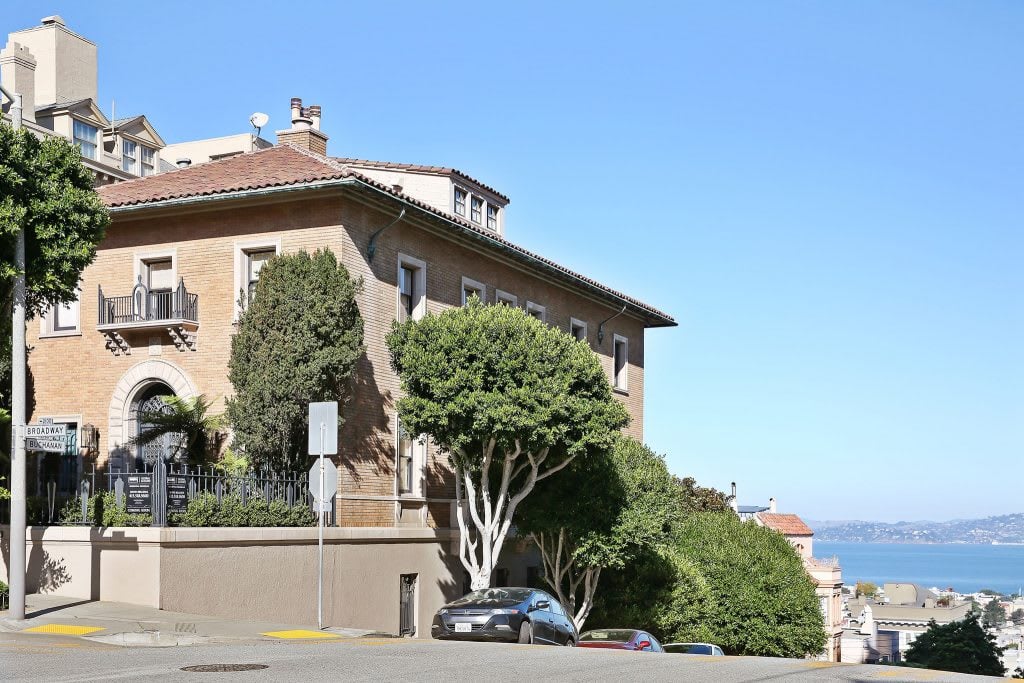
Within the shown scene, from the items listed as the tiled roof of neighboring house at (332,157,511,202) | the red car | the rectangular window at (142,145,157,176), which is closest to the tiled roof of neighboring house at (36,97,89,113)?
the rectangular window at (142,145,157,176)

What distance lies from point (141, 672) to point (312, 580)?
1259cm

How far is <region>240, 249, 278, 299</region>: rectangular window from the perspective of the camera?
2941 centimetres

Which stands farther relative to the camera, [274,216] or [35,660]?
[274,216]

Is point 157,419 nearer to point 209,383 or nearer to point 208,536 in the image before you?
point 209,383

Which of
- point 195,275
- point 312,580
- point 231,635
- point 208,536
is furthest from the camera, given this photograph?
point 195,275

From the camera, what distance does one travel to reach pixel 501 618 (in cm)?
2175

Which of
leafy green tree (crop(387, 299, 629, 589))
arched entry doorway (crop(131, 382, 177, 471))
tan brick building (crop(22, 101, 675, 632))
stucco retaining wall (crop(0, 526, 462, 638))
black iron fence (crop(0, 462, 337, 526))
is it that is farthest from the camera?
tan brick building (crop(22, 101, 675, 632))

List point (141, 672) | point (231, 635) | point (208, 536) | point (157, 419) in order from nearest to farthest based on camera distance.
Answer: point (141, 672) < point (231, 635) < point (208, 536) < point (157, 419)

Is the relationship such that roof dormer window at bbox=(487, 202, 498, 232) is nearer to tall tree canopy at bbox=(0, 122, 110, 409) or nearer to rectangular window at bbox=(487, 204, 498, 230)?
rectangular window at bbox=(487, 204, 498, 230)

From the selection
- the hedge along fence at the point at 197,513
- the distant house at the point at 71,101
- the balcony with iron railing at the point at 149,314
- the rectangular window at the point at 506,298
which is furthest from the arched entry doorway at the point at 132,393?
the distant house at the point at 71,101

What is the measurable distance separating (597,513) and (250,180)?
37.0 feet

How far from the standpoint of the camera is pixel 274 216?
1150 inches

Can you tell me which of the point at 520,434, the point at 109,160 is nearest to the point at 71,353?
the point at 520,434

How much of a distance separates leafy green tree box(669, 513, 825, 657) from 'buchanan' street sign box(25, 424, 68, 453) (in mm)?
25620
